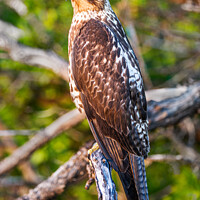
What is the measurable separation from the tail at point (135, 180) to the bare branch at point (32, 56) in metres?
1.76

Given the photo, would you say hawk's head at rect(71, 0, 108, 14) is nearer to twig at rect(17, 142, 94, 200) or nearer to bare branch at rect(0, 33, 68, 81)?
twig at rect(17, 142, 94, 200)

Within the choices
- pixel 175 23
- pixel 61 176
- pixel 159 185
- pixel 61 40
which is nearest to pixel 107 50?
pixel 61 176

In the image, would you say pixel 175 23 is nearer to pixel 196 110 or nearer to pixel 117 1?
pixel 117 1

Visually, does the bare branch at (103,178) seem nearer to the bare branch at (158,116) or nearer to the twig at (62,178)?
the twig at (62,178)

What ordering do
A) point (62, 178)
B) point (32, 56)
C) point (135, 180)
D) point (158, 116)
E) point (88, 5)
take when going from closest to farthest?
point (135, 180) → point (88, 5) → point (62, 178) → point (158, 116) → point (32, 56)

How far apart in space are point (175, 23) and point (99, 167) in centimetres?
373

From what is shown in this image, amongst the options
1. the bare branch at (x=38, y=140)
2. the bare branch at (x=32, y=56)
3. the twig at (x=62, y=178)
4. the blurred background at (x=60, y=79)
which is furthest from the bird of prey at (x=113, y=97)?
the blurred background at (x=60, y=79)

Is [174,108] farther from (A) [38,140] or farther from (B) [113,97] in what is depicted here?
(A) [38,140]

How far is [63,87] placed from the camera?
477cm

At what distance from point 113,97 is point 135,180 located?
53 centimetres

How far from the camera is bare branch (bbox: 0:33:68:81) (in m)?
3.71

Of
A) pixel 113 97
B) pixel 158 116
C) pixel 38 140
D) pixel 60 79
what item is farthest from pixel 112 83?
pixel 60 79

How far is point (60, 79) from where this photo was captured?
472 centimetres

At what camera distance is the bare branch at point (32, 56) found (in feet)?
12.2
